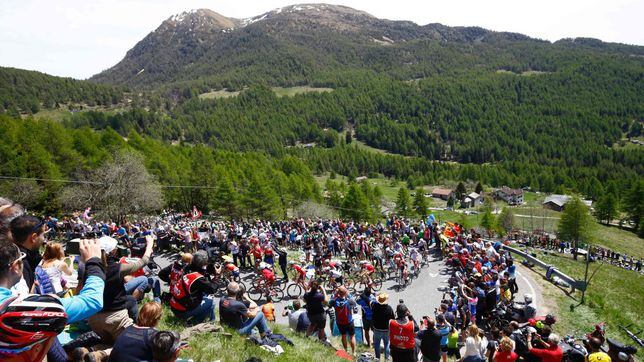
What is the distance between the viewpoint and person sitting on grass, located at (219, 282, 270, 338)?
838 centimetres

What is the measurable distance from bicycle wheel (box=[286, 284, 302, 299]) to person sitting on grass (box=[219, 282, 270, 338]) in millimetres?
6085

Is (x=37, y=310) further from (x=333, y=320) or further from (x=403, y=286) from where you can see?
(x=403, y=286)

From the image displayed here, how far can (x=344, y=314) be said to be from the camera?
988cm

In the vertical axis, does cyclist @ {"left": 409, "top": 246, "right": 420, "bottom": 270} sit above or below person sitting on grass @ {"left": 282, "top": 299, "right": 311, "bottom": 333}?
below

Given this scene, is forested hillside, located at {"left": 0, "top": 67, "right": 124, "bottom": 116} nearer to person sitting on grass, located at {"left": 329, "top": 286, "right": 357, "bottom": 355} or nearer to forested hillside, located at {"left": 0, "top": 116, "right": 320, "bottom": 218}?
forested hillside, located at {"left": 0, "top": 116, "right": 320, "bottom": 218}

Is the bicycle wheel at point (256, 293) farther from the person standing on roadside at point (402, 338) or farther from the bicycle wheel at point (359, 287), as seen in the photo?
the person standing on roadside at point (402, 338)

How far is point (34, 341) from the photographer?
265 centimetres

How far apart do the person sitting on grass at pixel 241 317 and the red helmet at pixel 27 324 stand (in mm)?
5930

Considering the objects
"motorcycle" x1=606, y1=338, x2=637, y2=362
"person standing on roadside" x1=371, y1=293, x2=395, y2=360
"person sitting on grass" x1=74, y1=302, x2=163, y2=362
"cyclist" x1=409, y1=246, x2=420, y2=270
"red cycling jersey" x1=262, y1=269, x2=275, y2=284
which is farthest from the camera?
"cyclist" x1=409, y1=246, x2=420, y2=270

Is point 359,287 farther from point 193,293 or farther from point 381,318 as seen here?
point 193,293

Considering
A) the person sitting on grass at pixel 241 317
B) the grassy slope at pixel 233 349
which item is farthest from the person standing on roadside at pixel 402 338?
the person sitting on grass at pixel 241 317

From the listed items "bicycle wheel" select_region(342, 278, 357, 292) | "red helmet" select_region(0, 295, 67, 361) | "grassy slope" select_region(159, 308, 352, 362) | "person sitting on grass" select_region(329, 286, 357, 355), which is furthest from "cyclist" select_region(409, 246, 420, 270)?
"red helmet" select_region(0, 295, 67, 361)

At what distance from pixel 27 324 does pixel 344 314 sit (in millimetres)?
8152

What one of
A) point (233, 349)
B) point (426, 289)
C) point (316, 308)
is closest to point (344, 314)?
point (316, 308)
